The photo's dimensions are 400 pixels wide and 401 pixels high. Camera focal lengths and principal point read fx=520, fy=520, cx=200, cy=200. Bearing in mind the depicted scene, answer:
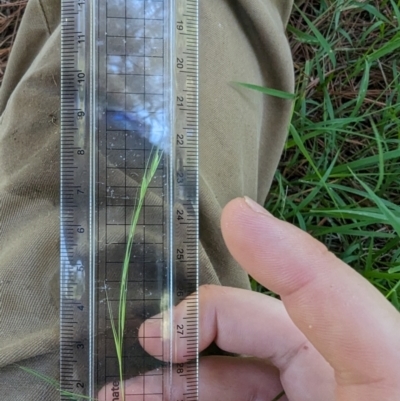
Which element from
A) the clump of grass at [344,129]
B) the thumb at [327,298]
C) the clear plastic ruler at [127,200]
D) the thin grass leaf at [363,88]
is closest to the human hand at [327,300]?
the thumb at [327,298]

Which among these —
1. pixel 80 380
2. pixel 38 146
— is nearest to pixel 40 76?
pixel 38 146

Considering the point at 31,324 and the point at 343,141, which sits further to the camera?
the point at 343,141

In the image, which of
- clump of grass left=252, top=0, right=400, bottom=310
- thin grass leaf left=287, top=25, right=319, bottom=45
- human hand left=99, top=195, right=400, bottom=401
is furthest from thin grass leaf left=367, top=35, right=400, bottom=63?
human hand left=99, top=195, right=400, bottom=401

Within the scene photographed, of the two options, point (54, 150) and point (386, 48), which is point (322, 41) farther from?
point (54, 150)

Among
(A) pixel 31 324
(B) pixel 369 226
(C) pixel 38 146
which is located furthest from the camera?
(B) pixel 369 226

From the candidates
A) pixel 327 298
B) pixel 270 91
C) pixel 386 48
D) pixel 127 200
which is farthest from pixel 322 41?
pixel 327 298

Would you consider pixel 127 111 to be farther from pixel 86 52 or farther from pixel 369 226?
pixel 369 226

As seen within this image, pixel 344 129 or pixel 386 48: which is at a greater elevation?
pixel 386 48

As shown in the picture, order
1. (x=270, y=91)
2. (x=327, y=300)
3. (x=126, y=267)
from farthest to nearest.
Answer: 1. (x=270, y=91)
2. (x=126, y=267)
3. (x=327, y=300)
